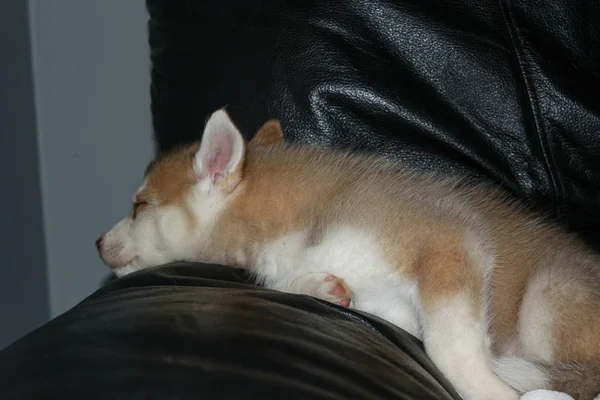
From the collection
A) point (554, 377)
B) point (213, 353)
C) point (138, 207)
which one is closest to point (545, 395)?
point (554, 377)

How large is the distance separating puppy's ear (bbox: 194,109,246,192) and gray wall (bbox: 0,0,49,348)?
1.13 meters

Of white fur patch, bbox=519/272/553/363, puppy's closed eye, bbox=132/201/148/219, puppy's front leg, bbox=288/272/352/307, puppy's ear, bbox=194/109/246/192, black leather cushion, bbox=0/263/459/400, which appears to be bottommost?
white fur patch, bbox=519/272/553/363

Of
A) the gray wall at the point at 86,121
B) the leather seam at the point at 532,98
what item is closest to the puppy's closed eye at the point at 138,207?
the gray wall at the point at 86,121

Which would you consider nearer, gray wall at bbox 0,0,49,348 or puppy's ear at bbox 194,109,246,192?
puppy's ear at bbox 194,109,246,192

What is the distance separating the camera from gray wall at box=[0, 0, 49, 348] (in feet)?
9.13

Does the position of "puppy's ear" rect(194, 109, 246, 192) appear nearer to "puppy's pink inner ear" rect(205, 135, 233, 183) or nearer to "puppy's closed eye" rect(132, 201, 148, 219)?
"puppy's pink inner ear" rect(205, 135, 233, 183)

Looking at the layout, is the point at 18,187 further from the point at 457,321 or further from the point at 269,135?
the point at 457,321

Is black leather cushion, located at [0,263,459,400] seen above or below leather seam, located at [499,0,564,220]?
below

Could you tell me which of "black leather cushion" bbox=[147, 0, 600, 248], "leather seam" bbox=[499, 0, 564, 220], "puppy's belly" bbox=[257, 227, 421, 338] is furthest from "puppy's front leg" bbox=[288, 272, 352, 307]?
"leather seam" bbox=[499, 0, 564, 220]

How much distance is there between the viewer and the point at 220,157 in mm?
1930

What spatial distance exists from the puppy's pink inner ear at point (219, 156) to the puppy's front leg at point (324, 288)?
365 millimetres

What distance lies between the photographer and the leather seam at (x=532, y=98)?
2.07 m

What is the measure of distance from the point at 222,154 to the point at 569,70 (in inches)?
36.1

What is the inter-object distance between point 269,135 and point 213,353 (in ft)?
3.09
